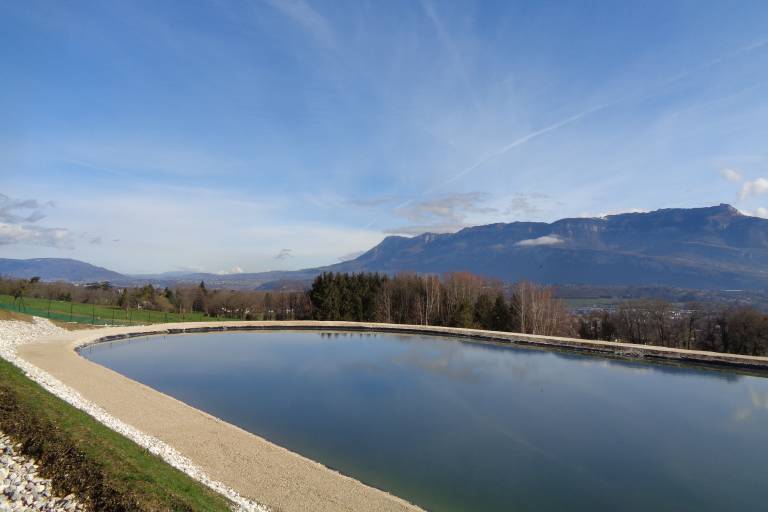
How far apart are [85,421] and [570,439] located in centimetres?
1146

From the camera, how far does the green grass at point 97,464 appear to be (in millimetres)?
5512

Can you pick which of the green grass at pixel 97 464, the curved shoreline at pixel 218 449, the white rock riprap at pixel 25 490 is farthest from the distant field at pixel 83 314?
the white rock riprap at pixel 25 490

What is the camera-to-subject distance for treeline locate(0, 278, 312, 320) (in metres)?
47.3

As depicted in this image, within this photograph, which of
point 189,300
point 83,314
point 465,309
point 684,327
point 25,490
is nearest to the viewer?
point 25,490

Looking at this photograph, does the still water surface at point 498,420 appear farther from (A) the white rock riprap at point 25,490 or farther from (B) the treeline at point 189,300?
(B) the treeline at point 189,300

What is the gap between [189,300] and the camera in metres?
55.2

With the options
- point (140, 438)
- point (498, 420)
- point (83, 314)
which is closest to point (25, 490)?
point (140, 438)

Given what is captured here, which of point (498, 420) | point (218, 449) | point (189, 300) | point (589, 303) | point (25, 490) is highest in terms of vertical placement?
point (189, 300)

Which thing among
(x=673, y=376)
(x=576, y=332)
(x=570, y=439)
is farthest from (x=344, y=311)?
(x=570, y=439)

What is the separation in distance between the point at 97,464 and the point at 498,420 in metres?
10.5

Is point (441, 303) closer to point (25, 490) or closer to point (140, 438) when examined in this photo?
point (140, 438)

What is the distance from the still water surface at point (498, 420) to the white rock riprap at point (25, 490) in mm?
5427

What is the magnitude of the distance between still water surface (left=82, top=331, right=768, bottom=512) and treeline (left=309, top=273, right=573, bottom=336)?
11.4 meters

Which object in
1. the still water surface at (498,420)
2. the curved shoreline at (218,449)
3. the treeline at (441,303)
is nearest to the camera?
the curved shoreline at (218,449)
